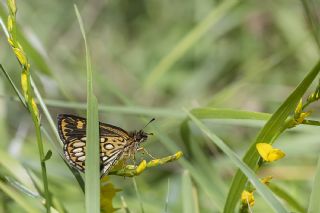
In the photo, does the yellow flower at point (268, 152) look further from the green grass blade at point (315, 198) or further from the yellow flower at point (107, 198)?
the yellow flower at point (107, 198)

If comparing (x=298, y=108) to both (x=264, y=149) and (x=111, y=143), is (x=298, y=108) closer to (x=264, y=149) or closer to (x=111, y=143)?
(x=264, y=149)

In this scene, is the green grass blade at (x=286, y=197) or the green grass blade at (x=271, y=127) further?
the green grass blade at (x=286, y=197)

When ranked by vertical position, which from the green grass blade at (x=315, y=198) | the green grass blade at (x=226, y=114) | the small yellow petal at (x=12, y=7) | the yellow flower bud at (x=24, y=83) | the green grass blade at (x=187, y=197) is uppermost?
the small yellow petal at (x=12, y=7)

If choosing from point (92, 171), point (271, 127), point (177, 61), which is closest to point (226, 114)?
point (271, 127)

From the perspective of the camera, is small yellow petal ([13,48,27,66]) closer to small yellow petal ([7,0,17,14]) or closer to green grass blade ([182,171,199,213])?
small yellow petal ([7,0,17,14])

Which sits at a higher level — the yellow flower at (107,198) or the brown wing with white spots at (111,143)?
the brown wing with white spots at (111,143)

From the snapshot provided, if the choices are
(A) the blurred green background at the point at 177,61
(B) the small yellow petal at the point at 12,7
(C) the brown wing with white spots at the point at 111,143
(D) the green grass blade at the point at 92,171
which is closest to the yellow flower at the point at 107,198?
(C) the brown wing with white spots at the point at 111,143

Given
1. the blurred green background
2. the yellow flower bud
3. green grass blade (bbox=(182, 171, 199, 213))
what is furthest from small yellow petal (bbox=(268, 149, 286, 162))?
the blurred green background

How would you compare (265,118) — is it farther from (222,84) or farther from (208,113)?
(222,84)

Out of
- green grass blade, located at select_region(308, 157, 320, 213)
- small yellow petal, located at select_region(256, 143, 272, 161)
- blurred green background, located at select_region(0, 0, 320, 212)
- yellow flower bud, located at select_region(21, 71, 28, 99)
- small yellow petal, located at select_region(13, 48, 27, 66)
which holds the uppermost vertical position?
blurred green background, located at select_region(0, 0, 320, 212)
